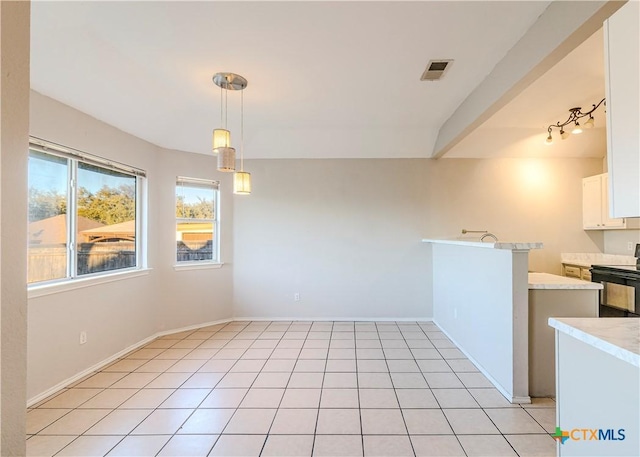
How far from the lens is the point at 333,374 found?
9.11 ft

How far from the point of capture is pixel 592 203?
415cm

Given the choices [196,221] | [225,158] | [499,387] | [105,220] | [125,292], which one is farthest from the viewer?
[196,221]

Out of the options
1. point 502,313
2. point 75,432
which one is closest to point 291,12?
point 502,313

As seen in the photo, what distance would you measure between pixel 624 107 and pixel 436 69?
1.68m

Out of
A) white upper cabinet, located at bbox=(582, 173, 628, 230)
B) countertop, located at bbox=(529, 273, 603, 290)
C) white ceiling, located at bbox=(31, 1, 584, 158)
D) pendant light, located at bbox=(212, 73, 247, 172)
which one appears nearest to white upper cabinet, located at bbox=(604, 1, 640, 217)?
white ceiling, located at bbox=(31, 1, 584, 158)

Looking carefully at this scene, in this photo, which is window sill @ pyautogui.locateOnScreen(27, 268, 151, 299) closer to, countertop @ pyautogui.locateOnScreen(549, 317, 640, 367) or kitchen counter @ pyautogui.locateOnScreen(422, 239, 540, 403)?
countertop @ pyautogui.locateOnScreen(549, 317, 640, 367)

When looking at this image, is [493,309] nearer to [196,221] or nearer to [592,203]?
[592,203]

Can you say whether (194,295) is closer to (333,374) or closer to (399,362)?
(333,374)

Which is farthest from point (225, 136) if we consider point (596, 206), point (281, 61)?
point (596, 206)

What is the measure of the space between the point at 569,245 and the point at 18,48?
5.83m

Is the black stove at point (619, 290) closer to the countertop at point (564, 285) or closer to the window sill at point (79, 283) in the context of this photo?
the countertop at point (564, 285)

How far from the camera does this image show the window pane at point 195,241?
4094 mm

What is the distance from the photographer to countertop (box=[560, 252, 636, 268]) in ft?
13.3

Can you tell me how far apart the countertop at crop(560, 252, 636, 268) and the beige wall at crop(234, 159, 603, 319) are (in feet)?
1.17
